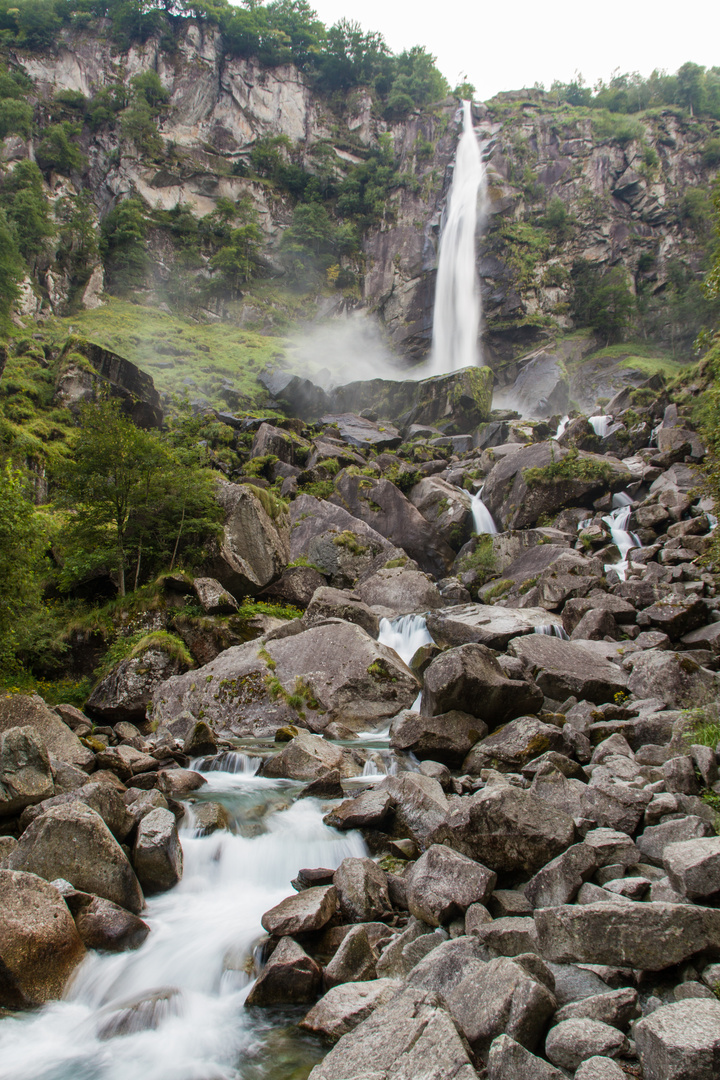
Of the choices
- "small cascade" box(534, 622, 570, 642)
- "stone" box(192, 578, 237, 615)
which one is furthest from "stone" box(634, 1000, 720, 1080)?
"stone" box(192, 578, 237, 615)

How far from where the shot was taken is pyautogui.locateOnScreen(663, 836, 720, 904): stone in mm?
3549

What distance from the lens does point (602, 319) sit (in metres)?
53.6

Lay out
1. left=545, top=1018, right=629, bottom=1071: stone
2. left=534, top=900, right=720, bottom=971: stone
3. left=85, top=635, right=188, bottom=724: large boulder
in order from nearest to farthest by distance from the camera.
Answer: left=545, top=1018, right=629, bottom=1071: stone < left=534, top=900, right=720, bottom=971: stone < left=85, top=635, right=188, bottom=724: large boulder

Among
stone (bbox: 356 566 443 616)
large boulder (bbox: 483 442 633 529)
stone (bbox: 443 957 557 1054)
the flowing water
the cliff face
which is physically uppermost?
the cliff face

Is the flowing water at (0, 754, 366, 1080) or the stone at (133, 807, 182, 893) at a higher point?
the stone at (133, 807, 182, 893)

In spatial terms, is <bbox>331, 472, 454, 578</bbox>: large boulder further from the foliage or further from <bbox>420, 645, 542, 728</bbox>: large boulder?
the foliage

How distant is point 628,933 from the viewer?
343 centimetres

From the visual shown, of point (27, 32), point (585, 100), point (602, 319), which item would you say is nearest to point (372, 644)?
point (602, 319)

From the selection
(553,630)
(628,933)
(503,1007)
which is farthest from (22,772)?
(553,630)

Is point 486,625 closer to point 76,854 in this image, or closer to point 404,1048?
point 76,854

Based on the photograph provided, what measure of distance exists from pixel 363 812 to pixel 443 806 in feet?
3.03

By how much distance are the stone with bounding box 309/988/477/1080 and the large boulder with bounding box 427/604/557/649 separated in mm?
9674

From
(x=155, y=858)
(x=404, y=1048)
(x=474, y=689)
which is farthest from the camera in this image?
(x=474, y=689)

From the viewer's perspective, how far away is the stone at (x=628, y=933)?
3.28 m
